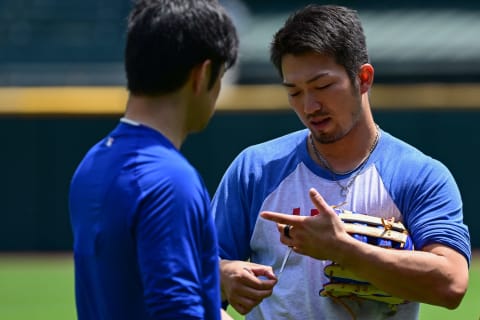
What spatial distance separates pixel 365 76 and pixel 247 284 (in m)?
0.77

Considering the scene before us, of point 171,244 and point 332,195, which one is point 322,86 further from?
point 171,244

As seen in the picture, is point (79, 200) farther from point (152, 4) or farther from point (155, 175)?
point (152, 4)

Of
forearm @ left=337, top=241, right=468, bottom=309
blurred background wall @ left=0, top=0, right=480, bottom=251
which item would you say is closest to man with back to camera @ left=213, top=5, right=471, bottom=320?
forearm @ left=337, top=241, right=468, bottom=309

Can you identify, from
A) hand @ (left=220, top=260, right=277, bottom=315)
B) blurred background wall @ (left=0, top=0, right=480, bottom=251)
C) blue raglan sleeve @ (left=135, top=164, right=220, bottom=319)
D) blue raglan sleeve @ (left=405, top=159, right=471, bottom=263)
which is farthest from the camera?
blurred background wall @ (left=0, top=0, right=480, bottom=251)

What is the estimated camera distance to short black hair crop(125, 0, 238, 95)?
222 centimetres

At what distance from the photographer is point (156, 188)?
2.17 m

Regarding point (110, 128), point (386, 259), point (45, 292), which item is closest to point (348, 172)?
point (386, 259)

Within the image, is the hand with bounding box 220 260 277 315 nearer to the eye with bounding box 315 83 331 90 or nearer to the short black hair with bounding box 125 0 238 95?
the eye with bounding box 315 83 331 90

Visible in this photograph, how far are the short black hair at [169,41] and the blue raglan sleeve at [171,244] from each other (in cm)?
19

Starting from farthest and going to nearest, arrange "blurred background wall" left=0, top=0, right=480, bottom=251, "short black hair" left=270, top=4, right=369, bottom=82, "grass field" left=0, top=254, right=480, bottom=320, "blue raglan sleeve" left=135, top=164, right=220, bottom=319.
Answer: "blurred background wall" left=0, top=0, right=480, bottom=251, "grass field" left=0, top=254, right=480, bottom=320, "short black hair" left=270, top=4, right=369, bottom=82, "blue raglan sleeve" left=135, top=164, right=220, bottom=319

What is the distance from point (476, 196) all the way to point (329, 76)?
395 inches

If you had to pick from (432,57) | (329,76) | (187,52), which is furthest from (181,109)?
(432,57)

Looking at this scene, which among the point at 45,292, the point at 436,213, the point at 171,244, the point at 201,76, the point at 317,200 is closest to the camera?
the point at 171,244

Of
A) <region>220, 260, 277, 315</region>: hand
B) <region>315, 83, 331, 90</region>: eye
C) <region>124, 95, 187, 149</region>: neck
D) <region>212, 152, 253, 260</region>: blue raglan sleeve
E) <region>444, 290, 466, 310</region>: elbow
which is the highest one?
<region>124, 95, 187, 149</region>: neck
